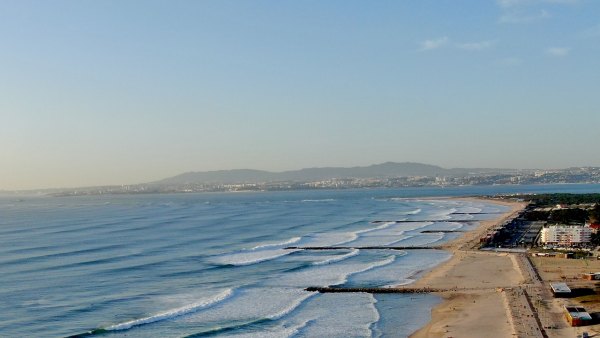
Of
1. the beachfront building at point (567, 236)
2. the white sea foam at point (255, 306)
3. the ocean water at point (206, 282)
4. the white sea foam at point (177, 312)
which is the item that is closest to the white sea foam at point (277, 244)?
the ocean water at point (206, 282)

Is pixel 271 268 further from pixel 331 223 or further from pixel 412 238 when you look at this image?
pixel 331 223

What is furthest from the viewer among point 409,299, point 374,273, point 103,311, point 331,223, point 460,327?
point 331,223

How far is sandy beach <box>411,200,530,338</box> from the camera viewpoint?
33.3 m

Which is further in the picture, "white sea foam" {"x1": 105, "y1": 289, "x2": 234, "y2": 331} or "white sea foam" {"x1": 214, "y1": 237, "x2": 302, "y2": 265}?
"white sea foam" {"x1": 214, "y1": 237, "x2": 302, "y2": 265}

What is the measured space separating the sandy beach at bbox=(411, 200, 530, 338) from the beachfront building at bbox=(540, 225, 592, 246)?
778 cm

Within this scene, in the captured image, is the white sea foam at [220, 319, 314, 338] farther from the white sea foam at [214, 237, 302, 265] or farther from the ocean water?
the white sea foam at [214, 237, 302, 265]

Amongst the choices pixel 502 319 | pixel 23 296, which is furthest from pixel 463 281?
pixel 23 296

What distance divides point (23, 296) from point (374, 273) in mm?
24757

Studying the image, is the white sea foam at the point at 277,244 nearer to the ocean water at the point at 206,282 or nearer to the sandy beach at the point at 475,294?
the ocean water at the point at 206,282

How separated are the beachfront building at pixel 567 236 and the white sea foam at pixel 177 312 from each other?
36.0 meters

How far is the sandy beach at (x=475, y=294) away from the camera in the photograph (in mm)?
33312

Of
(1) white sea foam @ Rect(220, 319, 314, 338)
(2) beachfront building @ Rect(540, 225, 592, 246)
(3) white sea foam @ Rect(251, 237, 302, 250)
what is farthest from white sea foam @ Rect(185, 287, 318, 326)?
(2) beachfront building @ Rect(540, 225, 592, 246)

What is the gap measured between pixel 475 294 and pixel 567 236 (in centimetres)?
2618

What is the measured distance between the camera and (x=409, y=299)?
4141cm
